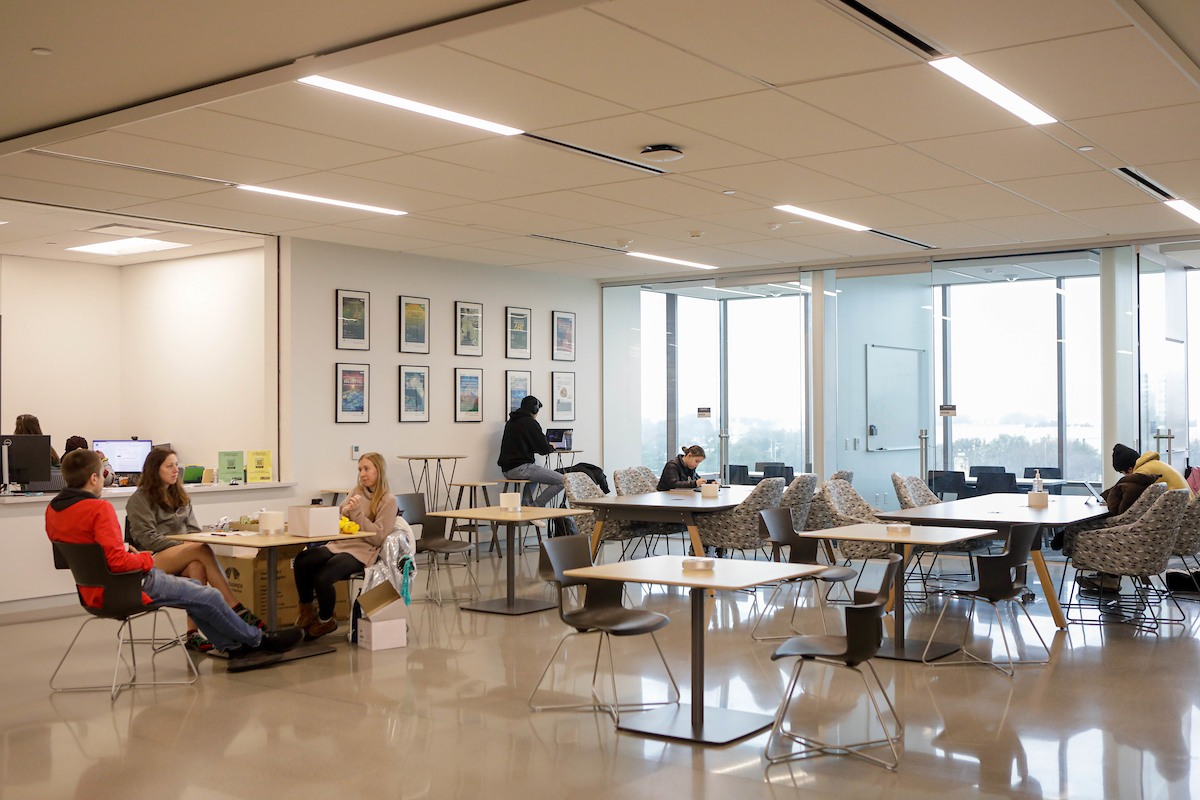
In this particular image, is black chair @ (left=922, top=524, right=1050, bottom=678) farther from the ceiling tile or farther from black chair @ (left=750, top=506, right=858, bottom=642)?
the ceiling tile

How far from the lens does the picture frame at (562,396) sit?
44.0 ft

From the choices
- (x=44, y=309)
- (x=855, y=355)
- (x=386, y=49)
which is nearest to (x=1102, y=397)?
(x=855, y=355)

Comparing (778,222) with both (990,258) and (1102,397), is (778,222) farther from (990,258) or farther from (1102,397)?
(1102,397)

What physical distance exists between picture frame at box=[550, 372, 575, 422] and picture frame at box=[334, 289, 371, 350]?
9.80ft

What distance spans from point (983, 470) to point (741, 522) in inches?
158

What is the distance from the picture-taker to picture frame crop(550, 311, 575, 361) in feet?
44.0

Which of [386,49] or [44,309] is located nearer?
[386,49]

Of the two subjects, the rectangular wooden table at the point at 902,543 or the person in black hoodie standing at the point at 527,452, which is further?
the person in black hoodie standing at the point at 527,452

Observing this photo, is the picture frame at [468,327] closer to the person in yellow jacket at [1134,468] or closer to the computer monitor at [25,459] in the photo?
the computer monitor at [25,459]

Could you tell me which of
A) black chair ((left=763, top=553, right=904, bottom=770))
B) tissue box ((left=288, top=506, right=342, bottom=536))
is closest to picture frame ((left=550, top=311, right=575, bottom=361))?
tissue box ((left=288, top=506, right=342, bottom=536))

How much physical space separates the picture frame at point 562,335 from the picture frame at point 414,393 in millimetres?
2184

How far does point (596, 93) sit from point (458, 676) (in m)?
3.36

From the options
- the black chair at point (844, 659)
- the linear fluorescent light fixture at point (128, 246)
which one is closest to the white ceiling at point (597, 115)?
the linear fluorescent light fixture at point (128, 246)

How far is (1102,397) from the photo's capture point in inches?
433
